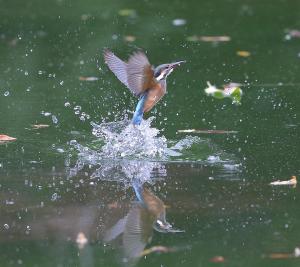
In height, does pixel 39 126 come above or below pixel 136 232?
above

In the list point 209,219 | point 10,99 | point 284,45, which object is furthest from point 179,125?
point 284,45

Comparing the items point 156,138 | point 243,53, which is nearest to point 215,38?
point 243,53

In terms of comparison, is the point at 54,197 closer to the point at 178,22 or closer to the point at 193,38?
the point at 193,38

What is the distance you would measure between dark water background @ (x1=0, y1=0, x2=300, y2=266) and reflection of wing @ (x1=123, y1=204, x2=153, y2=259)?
0.06 meters

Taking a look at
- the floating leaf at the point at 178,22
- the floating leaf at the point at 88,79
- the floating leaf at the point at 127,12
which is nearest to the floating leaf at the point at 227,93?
the floating leaf at the point at 88,79

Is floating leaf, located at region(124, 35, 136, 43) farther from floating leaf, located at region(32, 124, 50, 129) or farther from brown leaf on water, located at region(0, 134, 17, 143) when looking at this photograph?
brown leaf on water, located at region(0, 134, 17, 143)

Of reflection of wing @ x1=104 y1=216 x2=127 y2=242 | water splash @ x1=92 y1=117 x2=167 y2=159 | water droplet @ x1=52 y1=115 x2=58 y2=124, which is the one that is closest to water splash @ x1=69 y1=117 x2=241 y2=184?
water splash @ x1=92 y1=117 x2=167 y2=159

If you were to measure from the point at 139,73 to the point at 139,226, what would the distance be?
134 cm

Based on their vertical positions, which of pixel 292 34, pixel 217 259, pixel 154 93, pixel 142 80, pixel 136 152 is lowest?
pixel 217 259

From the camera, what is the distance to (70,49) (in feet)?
30.5

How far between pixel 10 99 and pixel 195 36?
317cm

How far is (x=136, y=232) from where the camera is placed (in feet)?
14.8

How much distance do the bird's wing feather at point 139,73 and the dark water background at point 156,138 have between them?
17.6 inches

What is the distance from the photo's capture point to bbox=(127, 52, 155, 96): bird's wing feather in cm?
539
